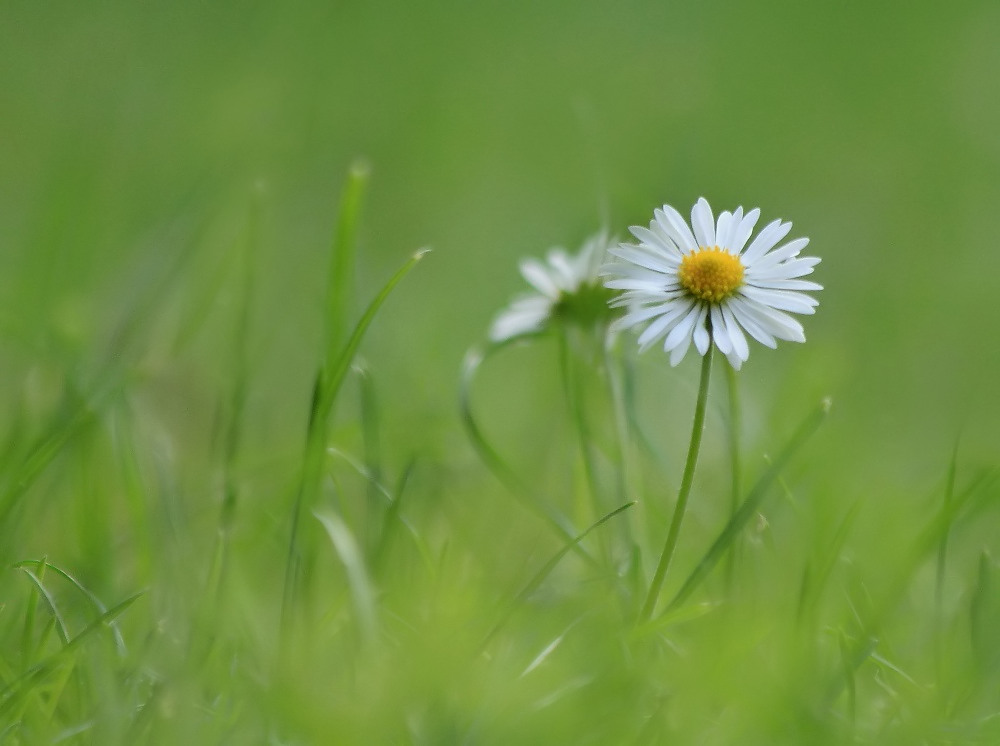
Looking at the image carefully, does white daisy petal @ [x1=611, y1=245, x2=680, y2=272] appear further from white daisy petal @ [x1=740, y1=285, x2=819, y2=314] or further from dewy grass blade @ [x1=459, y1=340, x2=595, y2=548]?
dewy grass blade @ [x1=459, y1=340, x2=595, y2=548]

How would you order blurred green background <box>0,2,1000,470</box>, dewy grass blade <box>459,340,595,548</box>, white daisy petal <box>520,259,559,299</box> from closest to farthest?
dewy grass blade <box>459,340,595,548</box>, white daisy petal <box>520,259,559,299</box>, blurred green background <box>0,2,1000,470</box>

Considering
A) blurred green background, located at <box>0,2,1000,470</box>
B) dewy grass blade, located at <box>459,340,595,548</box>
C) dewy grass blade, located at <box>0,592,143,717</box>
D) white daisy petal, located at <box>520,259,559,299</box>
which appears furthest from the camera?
blurred green background, located at <box>0,2,1000,470</box>

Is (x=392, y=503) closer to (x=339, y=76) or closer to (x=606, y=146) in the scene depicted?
(x=606, y=146)

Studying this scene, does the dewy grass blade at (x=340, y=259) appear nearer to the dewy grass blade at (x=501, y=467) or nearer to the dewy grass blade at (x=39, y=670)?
the dewy grass blade at (x=501, y=467)

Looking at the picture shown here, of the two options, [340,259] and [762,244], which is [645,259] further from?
[340,259]

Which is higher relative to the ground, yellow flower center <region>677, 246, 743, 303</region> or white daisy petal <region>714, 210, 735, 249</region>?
white daisy petal <region>714, 210, 735, 249</region>

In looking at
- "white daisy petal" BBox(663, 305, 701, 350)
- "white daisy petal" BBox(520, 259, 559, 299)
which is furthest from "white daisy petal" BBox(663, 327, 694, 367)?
"white daisy petal" BBox(520, 259, 559, 299)

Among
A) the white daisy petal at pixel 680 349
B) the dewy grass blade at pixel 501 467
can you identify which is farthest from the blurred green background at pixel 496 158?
the white daisy petal at pixel 680 349

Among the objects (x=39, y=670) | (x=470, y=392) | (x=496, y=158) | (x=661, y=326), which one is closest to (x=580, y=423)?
(x=661, y=326)

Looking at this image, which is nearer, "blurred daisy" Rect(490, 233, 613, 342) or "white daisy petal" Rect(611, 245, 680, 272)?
"white daisy petal" Rect(611, 245, 680, 272)
